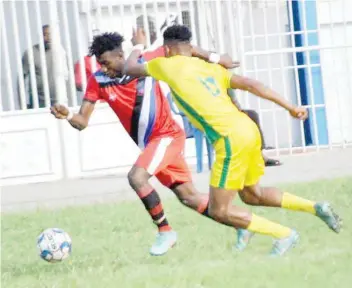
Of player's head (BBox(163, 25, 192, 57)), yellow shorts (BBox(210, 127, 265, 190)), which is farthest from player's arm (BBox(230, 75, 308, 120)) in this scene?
player's head (BBox(163, 25, 192, 57))

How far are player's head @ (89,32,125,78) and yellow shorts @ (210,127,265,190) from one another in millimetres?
1408

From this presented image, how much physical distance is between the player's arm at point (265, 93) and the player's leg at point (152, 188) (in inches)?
51.5

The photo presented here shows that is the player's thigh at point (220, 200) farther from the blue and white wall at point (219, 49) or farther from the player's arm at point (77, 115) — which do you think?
the blue and white wall at point (219, 49)

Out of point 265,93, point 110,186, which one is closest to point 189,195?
point 265,93

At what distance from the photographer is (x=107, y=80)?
11.9 metres

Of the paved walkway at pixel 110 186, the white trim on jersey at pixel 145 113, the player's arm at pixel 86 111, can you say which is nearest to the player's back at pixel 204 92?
the white trim on jersey at pixel 145 113

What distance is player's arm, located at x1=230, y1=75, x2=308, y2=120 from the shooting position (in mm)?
10102

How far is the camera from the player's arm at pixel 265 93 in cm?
1010

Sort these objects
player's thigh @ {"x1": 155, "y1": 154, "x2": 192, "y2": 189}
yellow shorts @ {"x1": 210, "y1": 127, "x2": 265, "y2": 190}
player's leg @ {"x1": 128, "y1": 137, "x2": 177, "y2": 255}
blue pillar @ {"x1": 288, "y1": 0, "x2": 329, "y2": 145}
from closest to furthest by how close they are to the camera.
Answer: yellow shorts @ {"x1": 210, "y1": 127, "x2": 265, "y2": 190}
player's leg @ {"x1": 128, "y1": 137, "x2": 177, "y2": 255}
player's thigh @ {"x1": 155, "y1": 154, "x2": 192, "y2": 189}
blue pillar @ {"x1": 288, "y1": 0, "x2": 329, "y2": 145}

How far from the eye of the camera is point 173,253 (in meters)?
11.4

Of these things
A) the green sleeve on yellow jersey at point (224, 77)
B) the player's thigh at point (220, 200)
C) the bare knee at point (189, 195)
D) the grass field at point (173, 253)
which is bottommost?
the grass field at point (173, 253)

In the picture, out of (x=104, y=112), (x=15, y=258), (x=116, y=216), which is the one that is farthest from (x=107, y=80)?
(x=104, y=112)

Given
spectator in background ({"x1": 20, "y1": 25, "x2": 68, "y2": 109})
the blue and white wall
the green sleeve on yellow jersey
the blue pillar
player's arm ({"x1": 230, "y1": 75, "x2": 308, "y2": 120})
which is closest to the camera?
player's arm ({"x1": 230, "y1": 75, "x2": 308, "y2": 120})

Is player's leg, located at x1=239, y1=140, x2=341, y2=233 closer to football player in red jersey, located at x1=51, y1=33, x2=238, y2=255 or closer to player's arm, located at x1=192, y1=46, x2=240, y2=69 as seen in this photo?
football player in red jersey, located at x1=51, y1=33, x2=238, y2=255
